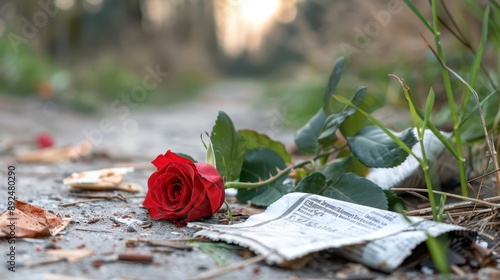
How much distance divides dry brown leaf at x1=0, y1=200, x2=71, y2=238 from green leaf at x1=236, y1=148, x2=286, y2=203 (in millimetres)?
442

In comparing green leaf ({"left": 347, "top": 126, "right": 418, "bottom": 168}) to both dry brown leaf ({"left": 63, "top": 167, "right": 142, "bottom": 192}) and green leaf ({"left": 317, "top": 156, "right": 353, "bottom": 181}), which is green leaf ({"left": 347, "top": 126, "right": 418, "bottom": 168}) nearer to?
green leaf ({"left": 317, "top": 156, "right": 353, "bottom": 181})

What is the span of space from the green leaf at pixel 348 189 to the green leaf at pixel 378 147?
49mm

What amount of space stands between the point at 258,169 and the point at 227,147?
138 mm

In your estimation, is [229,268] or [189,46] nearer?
[229,268]

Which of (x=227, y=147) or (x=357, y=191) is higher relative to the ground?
(x=227, y=147)

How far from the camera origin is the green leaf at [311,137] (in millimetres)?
1463

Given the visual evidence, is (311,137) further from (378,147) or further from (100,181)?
(100,181)

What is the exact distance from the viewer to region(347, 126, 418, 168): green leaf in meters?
1.25

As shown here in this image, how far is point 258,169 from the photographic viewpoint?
144cm

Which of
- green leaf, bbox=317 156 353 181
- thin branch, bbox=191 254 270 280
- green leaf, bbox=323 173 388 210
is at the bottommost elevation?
thin branch, bbox=191 254 270 280

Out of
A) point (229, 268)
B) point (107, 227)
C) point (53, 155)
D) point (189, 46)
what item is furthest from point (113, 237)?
point (189, 46)

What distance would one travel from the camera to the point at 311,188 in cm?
131

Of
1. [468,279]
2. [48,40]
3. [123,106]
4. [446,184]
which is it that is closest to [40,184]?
[446,184]

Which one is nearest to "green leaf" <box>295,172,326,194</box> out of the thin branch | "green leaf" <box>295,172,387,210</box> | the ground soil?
"green leaf" <box>295,172,387,210</box>
